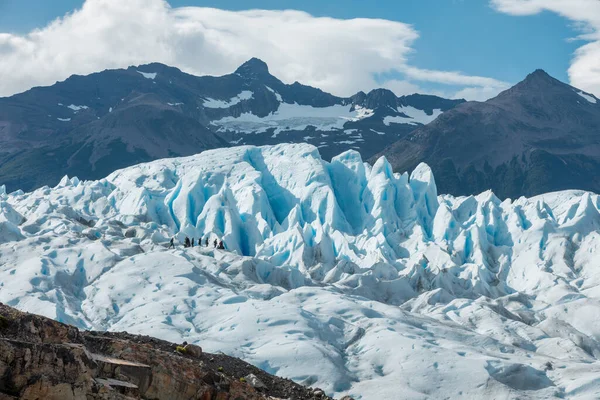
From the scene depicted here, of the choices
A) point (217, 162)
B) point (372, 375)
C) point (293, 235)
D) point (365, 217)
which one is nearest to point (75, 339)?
point (372, 375)

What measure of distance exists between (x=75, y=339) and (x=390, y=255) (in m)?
68.4

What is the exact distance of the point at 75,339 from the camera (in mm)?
20266

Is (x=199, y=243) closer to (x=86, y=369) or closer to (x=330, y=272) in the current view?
(x=330, y=272)

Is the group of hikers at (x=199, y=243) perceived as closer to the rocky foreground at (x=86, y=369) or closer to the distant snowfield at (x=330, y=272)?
the distant snowfield at (x=330, y=272)

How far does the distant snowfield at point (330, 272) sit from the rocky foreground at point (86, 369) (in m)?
27.8

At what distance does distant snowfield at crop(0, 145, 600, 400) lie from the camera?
2062 inches

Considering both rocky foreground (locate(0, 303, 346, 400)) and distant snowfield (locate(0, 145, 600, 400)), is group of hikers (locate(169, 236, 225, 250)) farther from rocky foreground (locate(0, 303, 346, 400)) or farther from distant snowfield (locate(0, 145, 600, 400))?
rocky foreground (locate(0, 303, 346, 400))

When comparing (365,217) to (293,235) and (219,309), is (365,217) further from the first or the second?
(219,309)

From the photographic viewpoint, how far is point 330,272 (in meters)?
76.2

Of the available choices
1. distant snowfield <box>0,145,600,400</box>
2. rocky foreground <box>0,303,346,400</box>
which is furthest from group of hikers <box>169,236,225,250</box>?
rocky foreground <box>0,303,346,400</box>

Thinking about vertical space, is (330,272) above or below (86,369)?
below

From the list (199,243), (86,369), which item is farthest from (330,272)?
(86,369)

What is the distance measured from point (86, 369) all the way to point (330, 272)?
5943cm

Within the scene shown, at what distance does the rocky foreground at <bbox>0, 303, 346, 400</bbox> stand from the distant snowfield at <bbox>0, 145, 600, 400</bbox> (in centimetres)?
2778
